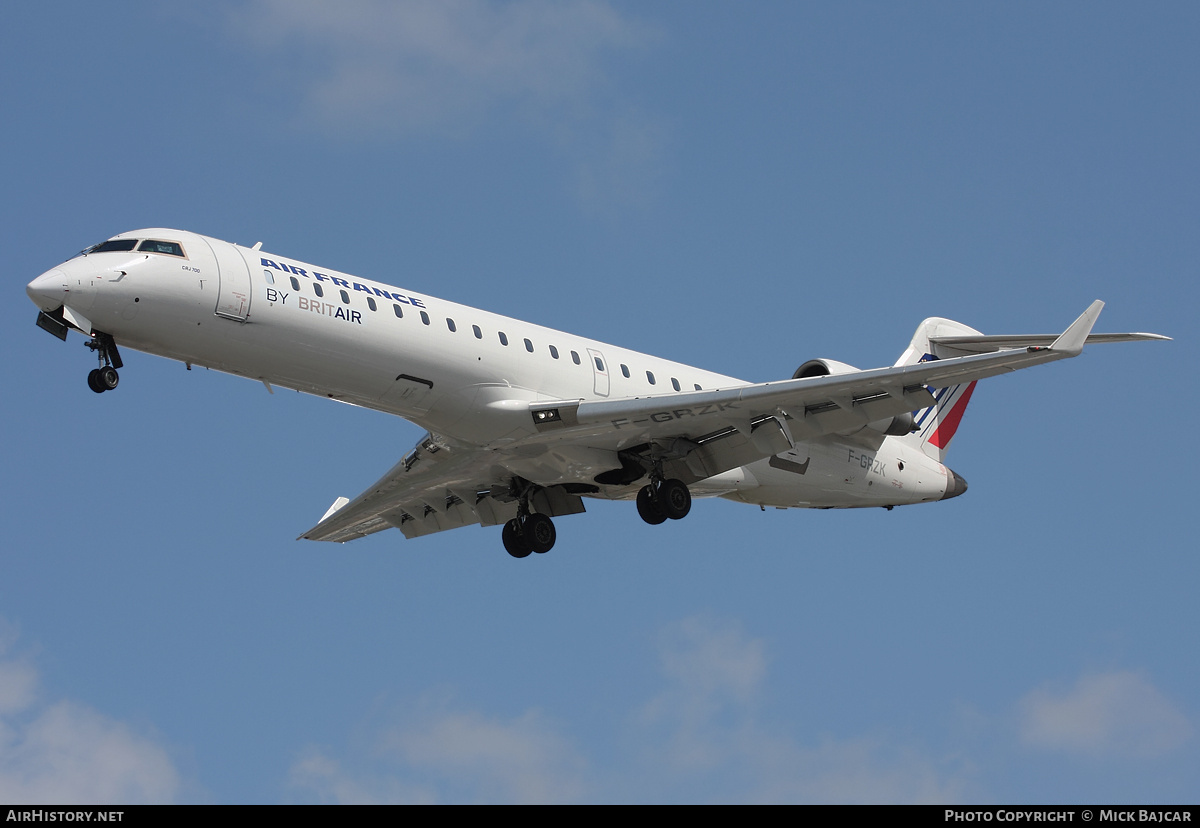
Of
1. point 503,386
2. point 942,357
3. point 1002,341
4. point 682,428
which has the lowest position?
point 503,386

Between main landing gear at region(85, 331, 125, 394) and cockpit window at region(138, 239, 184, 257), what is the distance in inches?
51.0

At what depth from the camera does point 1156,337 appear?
795 inches

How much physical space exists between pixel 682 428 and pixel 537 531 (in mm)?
3482

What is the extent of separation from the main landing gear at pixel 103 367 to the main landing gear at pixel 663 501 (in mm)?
8179

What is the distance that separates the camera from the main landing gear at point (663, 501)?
74.7 ft

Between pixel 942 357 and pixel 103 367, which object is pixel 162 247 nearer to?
pixel 103 367

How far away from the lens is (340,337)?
2019 centimetres

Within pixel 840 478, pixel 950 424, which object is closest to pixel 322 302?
pixel 840 478

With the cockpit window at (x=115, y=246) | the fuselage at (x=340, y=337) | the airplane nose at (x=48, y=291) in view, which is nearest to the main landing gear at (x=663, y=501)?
the fuselage at (x=340, y=337)

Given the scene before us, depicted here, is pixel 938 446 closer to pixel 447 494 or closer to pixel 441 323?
pixel 447 494

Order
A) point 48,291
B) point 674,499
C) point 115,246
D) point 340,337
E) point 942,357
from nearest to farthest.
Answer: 1. point 48,291
2. point 115,246
3. point 340,337
4. point 674,499
5. point 942,357

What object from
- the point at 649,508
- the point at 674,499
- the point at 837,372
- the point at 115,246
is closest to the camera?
the point at 115,246

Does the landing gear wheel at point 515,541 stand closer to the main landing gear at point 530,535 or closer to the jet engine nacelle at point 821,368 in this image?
the main landing gear at point 530,535
